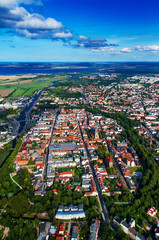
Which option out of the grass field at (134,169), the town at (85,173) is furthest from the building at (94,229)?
the grass field at (134,169)

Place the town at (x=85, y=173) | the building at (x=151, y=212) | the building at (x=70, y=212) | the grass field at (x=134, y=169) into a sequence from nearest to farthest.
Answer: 1. the town at (x=85, y=173)
2. the building at (x=70, y=212)
3. the building at (x=151, y=212)
4. the grass field at (x=134, y=169)

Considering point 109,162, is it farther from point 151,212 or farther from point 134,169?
point 151,212

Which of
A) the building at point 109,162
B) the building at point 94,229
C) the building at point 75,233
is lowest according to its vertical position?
the building at point 75,233

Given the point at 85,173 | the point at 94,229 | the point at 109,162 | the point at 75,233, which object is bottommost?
the point at 75,233

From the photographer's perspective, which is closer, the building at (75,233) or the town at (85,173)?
the building at (75,233)

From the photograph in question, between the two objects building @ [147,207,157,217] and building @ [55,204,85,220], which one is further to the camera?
building @ [147,207,157,217]

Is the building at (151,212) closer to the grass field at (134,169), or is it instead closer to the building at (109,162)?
the grass field at (134,169)

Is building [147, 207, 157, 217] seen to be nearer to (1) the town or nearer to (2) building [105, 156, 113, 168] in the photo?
(1) the town

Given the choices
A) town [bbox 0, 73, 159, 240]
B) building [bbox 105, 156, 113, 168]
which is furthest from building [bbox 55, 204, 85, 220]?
building [bbox 105, 156, 113, 168]

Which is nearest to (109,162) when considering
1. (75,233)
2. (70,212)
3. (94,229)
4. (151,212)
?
(151,212)

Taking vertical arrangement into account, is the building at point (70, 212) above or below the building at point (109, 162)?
below

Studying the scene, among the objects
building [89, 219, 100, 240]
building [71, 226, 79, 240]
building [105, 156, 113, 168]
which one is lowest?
building [71, 226, 79, 240]
